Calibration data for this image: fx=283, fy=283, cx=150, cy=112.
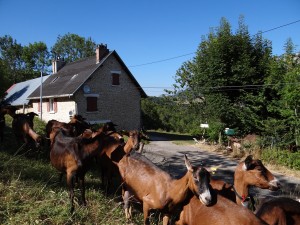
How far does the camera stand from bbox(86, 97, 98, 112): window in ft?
80.2

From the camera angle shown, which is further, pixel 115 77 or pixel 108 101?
pixel 115 77

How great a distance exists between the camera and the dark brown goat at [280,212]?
409 centimetres

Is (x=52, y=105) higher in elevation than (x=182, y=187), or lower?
higher

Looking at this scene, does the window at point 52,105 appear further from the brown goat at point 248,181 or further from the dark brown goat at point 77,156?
the brown goat at point 248,181

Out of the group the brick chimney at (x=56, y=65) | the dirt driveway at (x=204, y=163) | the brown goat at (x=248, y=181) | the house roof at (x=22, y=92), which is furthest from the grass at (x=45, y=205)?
the house roof at (x=22, y=92)

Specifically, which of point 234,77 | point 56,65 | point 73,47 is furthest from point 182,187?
point 73,47

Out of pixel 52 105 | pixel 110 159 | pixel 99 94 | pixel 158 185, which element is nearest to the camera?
pixel 158 185

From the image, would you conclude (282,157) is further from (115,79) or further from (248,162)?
(115,79)

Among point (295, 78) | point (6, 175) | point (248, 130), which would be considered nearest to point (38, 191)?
point (6, 175)

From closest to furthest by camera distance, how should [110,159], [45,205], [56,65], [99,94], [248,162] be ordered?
1. [45,205]
2. [248,162]
3. [110,159]
4. [99,94]
5. [56,65]

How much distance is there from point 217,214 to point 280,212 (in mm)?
993

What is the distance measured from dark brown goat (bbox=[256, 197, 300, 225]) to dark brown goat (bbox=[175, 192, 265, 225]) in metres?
0.56

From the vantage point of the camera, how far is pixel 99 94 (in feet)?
82.6

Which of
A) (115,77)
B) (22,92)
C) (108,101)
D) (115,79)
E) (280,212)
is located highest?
(115,77)
